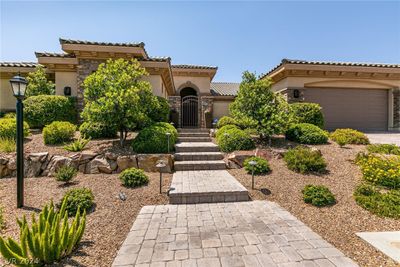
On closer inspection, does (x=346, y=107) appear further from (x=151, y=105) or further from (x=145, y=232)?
(x=145, y=232)

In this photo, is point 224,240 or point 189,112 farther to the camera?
point 189,112

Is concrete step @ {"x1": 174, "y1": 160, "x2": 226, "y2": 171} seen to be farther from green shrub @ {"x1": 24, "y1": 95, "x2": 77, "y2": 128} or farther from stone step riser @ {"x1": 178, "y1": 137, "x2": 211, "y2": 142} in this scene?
green shrub @ {"x1": 24, "y1": 95, "x2": 77, "y2": 128}

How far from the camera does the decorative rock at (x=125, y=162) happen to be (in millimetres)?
7047

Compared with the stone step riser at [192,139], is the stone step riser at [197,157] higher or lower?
lower

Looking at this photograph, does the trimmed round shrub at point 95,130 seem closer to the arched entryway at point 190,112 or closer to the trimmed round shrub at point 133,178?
the trimmed round shrub at point 133,178

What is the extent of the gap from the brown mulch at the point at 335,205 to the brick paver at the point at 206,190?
503 mm

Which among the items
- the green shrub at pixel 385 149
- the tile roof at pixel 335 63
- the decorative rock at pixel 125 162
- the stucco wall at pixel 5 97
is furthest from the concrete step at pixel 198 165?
the stucco wall at pixel 5 97

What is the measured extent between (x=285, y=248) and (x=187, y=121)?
1328 cm

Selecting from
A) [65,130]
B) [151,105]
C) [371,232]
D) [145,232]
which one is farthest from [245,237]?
[65,130]

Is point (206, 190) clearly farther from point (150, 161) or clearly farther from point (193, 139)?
point (193, 139)

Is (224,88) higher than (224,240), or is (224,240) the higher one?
(224,88)

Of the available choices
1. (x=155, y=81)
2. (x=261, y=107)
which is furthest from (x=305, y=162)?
(x=155, y=81)

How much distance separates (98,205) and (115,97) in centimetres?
403

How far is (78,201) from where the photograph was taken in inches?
183
